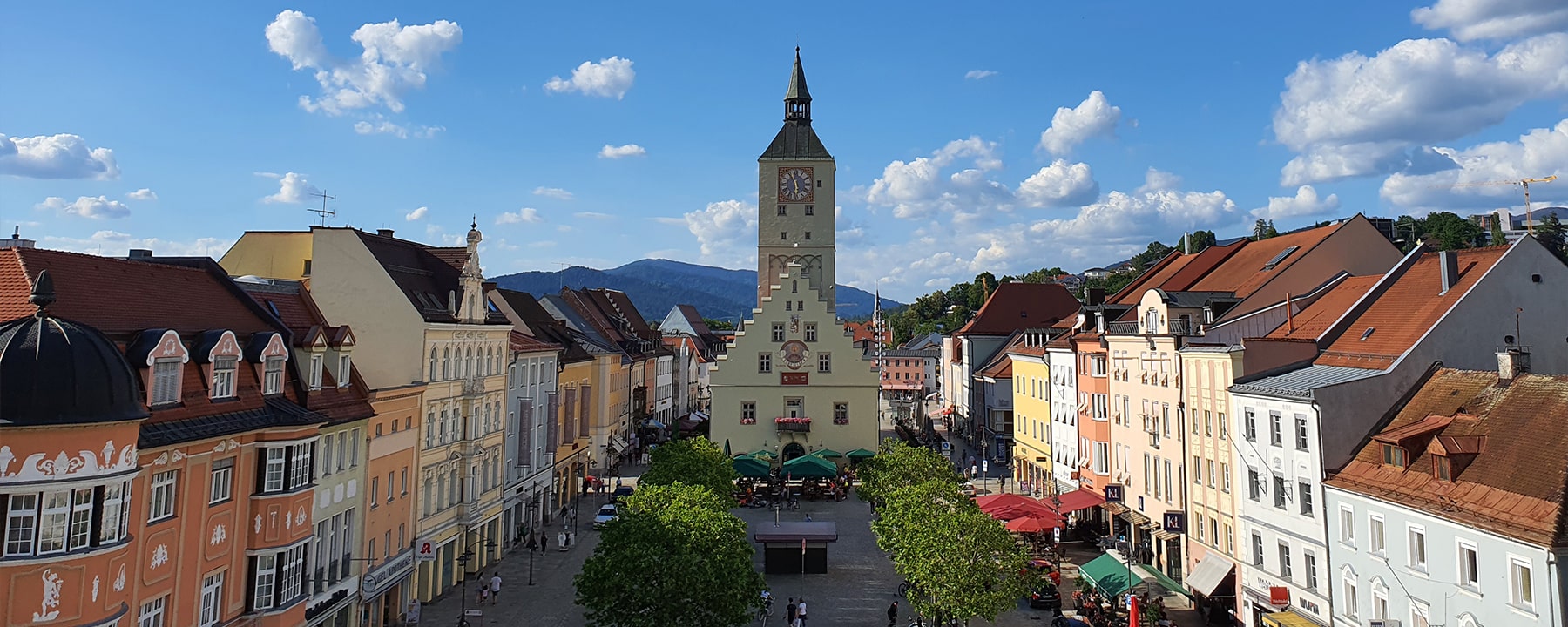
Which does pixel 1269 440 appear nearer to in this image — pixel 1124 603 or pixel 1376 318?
pixel 1376 318

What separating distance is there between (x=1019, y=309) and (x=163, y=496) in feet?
241

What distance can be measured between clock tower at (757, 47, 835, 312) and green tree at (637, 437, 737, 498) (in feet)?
106

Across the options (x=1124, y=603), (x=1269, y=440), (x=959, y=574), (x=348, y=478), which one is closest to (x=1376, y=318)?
(x=1269, y=440)

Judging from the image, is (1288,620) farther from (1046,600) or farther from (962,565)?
(962,565)

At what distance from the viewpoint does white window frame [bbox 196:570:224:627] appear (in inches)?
853

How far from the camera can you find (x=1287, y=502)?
29.1 meters

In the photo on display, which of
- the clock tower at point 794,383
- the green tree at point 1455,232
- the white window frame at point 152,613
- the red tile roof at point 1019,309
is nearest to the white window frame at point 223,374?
the white window frame at point 152,613

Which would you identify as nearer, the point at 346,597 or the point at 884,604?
the point at 346,597

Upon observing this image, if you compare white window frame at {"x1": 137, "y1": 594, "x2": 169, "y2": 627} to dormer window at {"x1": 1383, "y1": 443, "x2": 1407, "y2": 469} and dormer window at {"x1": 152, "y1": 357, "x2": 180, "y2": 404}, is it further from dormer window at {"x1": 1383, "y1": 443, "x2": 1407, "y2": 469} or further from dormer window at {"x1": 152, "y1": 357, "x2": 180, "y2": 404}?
dormer window at {"x1": 1383, "y1": 443, "x2": 1407, "y2": 469}

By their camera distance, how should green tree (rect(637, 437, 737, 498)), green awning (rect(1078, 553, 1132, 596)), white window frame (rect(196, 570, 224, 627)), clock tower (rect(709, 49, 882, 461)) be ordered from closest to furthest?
white window frame (rect(196, 570, 224, 627)) < green awning (rect(1078, 553, 1132, 596)) < green tree (rect(637, 437, 737, 498)) < clock tower (rect(709, 49, 882, 461))

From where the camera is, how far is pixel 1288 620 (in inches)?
1118

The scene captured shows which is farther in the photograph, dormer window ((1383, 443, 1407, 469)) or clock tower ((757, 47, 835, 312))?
clock tower ((757, 47, 835, 312))

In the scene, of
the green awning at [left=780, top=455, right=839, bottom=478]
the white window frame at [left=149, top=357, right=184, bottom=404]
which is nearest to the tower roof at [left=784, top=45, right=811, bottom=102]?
the green awning at [left=780, top=455, right=839, bottom=478]

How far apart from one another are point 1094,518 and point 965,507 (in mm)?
20183
